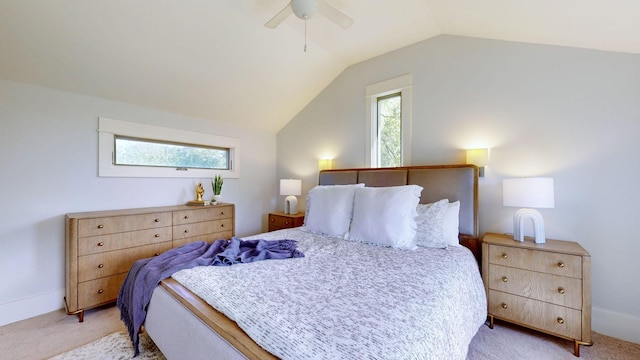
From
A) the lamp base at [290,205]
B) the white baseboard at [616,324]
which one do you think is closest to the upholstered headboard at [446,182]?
the white baseboard at [616,324]

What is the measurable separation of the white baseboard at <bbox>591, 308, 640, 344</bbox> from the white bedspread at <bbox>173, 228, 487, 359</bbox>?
41.7 inches

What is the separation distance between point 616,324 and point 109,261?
14.5 feet

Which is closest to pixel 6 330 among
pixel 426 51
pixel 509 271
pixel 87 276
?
pixel 87 276

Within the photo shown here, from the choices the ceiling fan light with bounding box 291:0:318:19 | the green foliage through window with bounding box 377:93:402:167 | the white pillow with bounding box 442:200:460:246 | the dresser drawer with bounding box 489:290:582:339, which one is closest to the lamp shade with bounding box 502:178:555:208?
the white pillow with bounding box 442:200:460:246

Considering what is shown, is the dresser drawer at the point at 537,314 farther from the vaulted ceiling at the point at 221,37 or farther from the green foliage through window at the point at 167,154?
the green foliage through window at the point at 167,154

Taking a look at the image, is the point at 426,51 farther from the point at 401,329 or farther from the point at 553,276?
the point at 401,329

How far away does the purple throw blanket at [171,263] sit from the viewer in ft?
5.15

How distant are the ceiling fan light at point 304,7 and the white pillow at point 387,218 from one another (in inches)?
62.9

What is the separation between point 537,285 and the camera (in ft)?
6.40

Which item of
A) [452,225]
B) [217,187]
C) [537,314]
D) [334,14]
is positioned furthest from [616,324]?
[217,187]

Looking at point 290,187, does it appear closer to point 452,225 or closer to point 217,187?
point 217,187

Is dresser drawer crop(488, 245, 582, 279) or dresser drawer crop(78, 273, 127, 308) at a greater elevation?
dresser drawer crop(488, 245, 582, 279)

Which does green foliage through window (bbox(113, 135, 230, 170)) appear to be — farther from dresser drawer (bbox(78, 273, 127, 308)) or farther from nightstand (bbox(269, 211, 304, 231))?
dresser drawer (bbox(78, 273, 127, 308))

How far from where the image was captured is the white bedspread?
896mm
